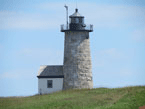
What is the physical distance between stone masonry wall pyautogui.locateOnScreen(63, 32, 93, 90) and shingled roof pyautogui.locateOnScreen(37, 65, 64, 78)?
2.42 feet

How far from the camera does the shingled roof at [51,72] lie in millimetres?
Answer: 42562

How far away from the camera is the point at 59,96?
36594mm

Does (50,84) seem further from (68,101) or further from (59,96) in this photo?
(68,101)

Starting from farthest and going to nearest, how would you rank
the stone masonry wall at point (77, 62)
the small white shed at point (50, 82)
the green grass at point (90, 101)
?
the small white shed at point (50, 82) → the stone masonry wall at point (77, 62) → the green grass at point (90, 101)

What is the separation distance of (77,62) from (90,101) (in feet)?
32.8

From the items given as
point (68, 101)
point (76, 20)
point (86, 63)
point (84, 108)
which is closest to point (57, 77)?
point (86, 63)

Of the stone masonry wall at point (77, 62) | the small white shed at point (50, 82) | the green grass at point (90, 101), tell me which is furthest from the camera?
the small white shed at point (50, 82)

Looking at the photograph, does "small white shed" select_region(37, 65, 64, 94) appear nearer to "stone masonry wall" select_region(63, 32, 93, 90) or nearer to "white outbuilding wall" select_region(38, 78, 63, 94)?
"white outbuilding wall" select_region(38, 78, 63, 94)

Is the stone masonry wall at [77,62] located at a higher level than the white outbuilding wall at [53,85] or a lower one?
higher

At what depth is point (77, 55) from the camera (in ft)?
139

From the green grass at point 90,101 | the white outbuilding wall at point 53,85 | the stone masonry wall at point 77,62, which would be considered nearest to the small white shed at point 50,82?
the white outbuilding wall at point 53,85

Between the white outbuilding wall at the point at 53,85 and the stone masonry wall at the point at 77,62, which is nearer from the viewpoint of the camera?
the stone masonry wall at the point at 77,62

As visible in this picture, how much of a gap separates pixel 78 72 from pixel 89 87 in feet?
7.68

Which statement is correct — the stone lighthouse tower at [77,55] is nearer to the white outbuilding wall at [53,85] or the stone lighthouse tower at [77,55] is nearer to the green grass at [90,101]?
the white outbuilding wall at [53,85]
